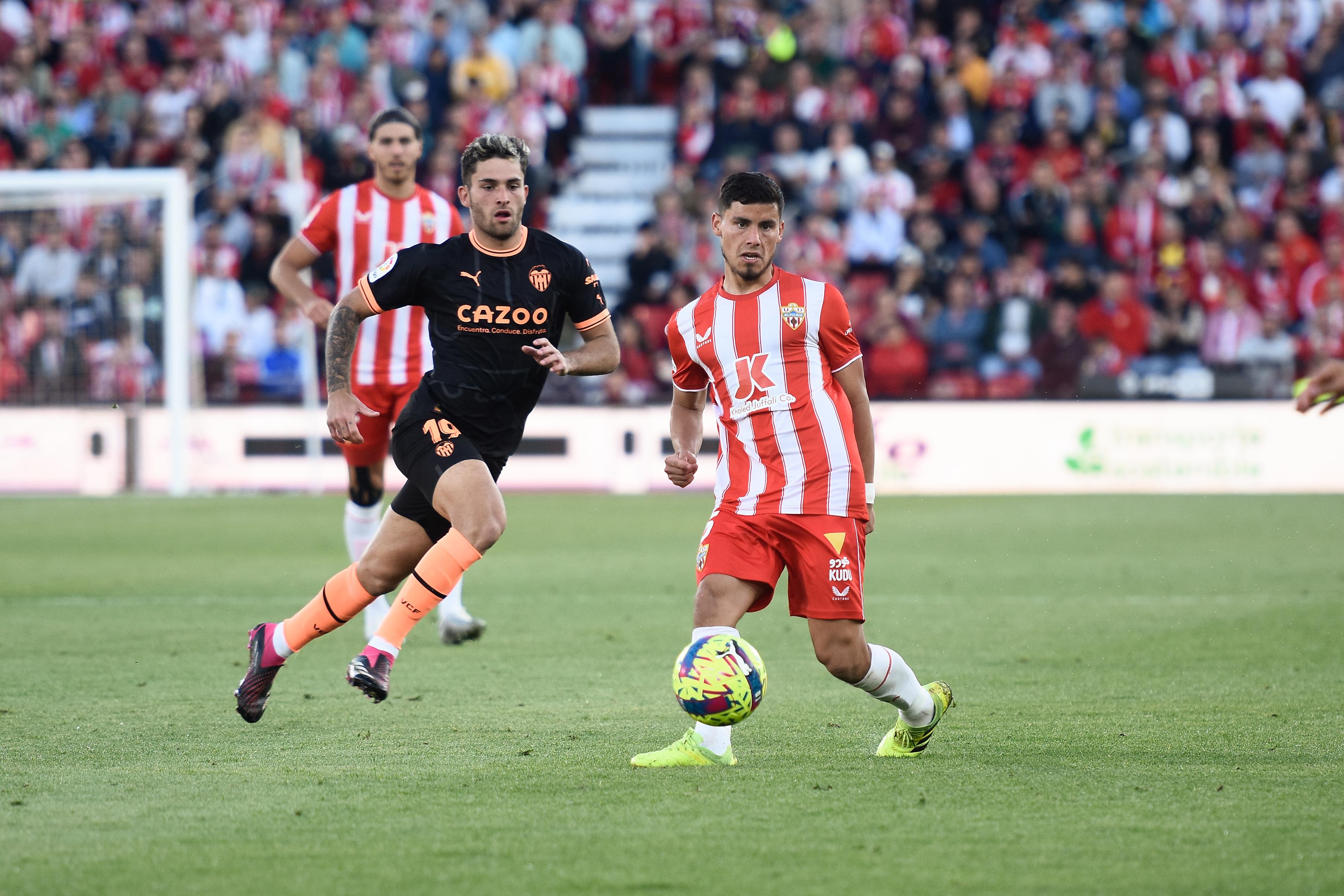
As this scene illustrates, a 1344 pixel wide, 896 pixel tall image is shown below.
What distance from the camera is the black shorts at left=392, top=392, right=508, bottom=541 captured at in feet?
18.5

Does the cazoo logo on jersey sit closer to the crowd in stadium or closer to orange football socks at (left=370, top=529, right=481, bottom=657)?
orange football socks at (left=370, top=529, right=481, bottom=657)

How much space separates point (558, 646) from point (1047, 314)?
11.0 m

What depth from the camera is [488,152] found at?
566 cm

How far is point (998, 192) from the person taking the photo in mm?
18953

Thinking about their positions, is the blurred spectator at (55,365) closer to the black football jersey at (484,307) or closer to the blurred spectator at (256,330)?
the blurred spectator at (256,330)

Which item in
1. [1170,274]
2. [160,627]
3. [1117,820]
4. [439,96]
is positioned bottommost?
[160,627]

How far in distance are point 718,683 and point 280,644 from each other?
1.79 m

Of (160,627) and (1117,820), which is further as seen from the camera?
(160,627)

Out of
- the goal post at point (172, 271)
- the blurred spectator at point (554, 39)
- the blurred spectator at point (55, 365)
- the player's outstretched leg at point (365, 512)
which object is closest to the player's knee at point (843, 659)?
the player's outstretched leg at point (365, 512)

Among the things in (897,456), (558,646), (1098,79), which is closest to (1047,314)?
(897,456)

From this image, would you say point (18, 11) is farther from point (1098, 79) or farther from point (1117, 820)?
point (1117, 820)

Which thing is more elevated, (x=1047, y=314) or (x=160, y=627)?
(x=1047, y=314)

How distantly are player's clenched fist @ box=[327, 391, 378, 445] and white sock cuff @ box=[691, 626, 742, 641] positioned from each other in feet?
4.62

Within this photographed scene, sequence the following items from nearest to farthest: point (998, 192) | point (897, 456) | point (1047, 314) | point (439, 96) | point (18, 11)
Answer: point (897, 456), point (1047, 314), point (998, 192), point (439, 96), point (18, 11)
